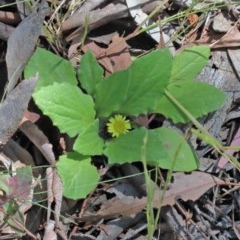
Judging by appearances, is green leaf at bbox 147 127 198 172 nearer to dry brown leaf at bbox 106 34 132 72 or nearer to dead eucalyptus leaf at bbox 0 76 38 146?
dry brown leaf at bbox 106 34 132 72

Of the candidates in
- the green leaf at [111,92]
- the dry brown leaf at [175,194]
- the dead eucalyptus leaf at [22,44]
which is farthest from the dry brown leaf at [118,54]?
the dry brown leaf at [175,194]

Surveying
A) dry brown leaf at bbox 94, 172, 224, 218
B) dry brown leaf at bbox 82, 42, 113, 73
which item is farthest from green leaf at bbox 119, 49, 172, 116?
dry brown leaf at bbox 94, 172, 224, 218

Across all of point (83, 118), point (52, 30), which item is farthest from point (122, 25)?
point (83, 118)

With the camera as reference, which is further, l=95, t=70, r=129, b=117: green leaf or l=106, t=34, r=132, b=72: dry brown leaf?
l=106, t=34, r=132, b=72: dry brown leaf

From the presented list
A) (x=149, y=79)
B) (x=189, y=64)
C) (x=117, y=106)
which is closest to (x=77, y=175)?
(x=117, y=106)

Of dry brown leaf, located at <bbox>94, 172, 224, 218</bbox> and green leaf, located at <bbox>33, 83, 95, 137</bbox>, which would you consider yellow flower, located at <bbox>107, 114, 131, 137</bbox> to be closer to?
green leaf, located at <bbox>33, 83, 95, 137</bbox>

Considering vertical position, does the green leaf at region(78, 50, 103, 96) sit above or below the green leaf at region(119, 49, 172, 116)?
above

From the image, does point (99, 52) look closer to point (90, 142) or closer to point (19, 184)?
point (90, 142)

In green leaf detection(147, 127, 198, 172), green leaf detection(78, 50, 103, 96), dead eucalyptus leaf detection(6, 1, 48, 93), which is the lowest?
green leaf detection(147, 127, 198, 172)
